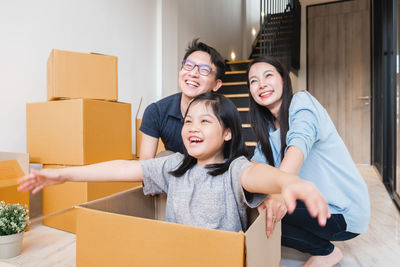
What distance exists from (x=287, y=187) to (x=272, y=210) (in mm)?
198

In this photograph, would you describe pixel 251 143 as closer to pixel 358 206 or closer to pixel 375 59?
pixel 358 206

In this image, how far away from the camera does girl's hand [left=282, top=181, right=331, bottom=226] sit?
0.43 metres

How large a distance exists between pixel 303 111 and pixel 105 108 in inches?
45.1

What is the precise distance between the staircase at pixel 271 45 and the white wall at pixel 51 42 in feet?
3.54

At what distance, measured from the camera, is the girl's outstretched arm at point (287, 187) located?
0.43m

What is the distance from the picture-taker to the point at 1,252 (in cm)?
129

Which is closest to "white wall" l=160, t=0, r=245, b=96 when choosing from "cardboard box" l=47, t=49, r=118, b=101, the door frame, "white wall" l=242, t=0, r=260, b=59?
"white wall" l=242, t=0, r=260, b=59

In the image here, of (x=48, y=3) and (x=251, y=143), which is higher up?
(x=48, y=3)

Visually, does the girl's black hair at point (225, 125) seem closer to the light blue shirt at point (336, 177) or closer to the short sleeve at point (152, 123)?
the light blue shirt at point (336, 177)

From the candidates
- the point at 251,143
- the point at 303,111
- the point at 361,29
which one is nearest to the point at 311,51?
the point at 361,29

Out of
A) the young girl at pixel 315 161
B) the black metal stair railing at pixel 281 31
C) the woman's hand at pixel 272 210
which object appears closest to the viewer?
the woman's hand at pixel 272 210

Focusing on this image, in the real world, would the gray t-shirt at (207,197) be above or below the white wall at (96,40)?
below

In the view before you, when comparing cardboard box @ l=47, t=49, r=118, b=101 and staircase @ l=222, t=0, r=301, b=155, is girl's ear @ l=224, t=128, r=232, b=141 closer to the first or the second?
cardboard box @ l=47, t=49, r=118, b=101

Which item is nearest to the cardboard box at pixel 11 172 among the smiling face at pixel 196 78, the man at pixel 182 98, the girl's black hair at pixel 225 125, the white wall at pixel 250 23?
the man at pixel 182 98
